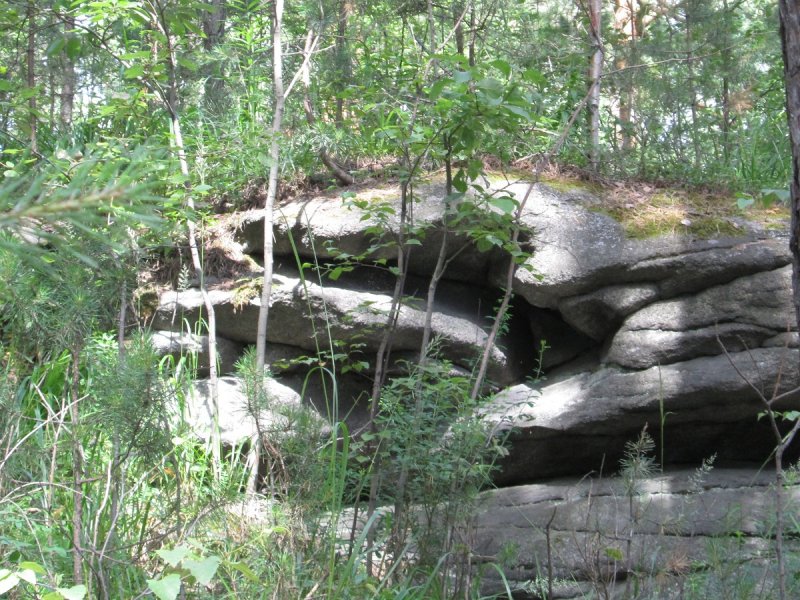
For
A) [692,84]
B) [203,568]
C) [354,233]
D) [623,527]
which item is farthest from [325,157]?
[203,568]

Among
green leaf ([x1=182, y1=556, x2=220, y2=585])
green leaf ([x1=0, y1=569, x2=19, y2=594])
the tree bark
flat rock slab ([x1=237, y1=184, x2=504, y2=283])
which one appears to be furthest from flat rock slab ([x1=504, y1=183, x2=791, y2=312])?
green leaf ([x1=0, y1=569, x2=19, y2=594])

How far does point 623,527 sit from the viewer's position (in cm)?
413

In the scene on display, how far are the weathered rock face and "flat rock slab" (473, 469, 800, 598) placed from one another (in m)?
0.33

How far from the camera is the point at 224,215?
6.09 m

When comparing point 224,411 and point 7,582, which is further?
point 224,411

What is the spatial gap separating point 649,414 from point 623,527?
98cm

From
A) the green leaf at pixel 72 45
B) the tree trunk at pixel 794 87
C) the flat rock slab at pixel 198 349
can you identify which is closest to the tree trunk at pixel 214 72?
the flat rock slab at pixel 198 349

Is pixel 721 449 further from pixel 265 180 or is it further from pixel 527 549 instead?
pixel 265 180

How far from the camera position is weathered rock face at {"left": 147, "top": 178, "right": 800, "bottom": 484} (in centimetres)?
491

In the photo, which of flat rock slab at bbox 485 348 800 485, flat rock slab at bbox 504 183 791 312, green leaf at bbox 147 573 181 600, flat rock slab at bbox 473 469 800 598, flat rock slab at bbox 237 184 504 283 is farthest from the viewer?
flat rock slab at bbox 237 184 504 283

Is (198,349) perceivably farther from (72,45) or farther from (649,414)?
(649,414)

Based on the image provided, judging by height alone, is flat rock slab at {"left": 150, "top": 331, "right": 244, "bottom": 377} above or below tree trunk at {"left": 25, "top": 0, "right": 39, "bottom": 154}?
below

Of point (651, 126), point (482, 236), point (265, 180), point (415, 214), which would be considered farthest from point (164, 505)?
point (651, 126)

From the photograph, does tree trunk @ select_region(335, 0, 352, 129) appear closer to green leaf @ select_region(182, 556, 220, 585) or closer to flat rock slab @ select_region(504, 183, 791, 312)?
flat rock slab @ select_region(504, 183, 791, 312)
